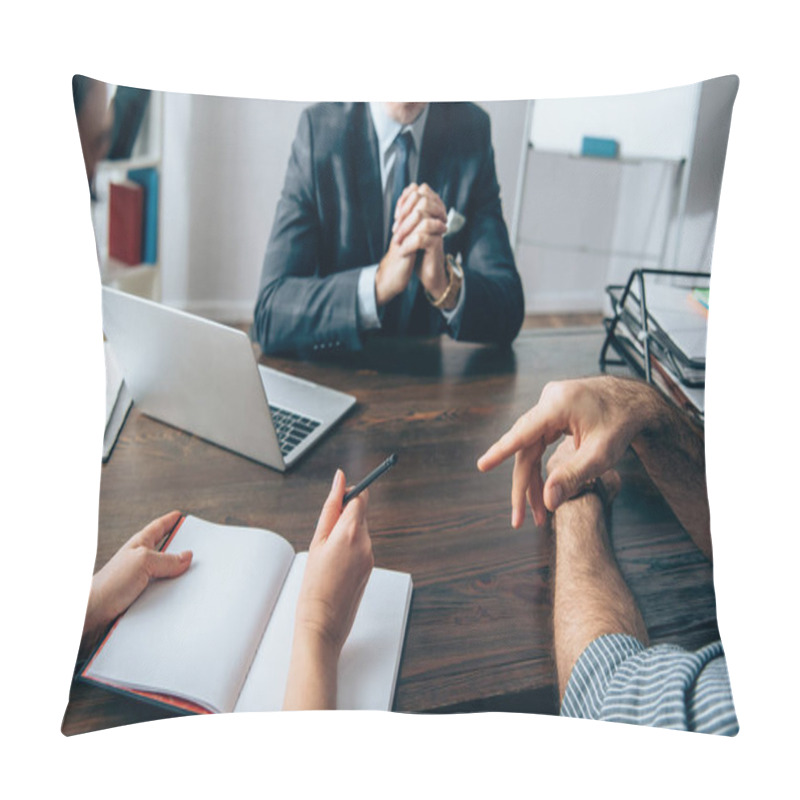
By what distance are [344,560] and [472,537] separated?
164 millimetres

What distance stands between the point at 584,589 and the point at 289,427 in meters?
0.43

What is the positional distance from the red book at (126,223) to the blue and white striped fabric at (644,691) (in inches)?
29.7

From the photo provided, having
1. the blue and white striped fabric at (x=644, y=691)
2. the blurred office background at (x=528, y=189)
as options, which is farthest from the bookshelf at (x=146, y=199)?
the blue and white striped fabric at (x=644, y=691)

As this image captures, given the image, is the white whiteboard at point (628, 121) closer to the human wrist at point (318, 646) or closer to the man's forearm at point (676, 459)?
the man's forearm at point (676, 459)

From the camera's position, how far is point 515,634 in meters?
1.21

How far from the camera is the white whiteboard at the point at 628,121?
124 cm

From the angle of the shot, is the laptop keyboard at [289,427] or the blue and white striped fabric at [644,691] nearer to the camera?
the blue and white striped fabric at [644,691]

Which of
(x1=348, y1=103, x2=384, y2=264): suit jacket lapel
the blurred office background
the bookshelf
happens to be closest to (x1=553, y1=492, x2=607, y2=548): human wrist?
the blurred office background

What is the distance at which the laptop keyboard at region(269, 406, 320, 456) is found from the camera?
127cm

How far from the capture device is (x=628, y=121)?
1.25 m

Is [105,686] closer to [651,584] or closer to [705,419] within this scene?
[651,584]

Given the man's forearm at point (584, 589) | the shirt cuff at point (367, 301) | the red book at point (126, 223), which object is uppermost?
the red book at point (126, 223)

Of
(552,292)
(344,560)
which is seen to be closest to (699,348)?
(552,292)

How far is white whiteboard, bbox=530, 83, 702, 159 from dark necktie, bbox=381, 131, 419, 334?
164 mm
